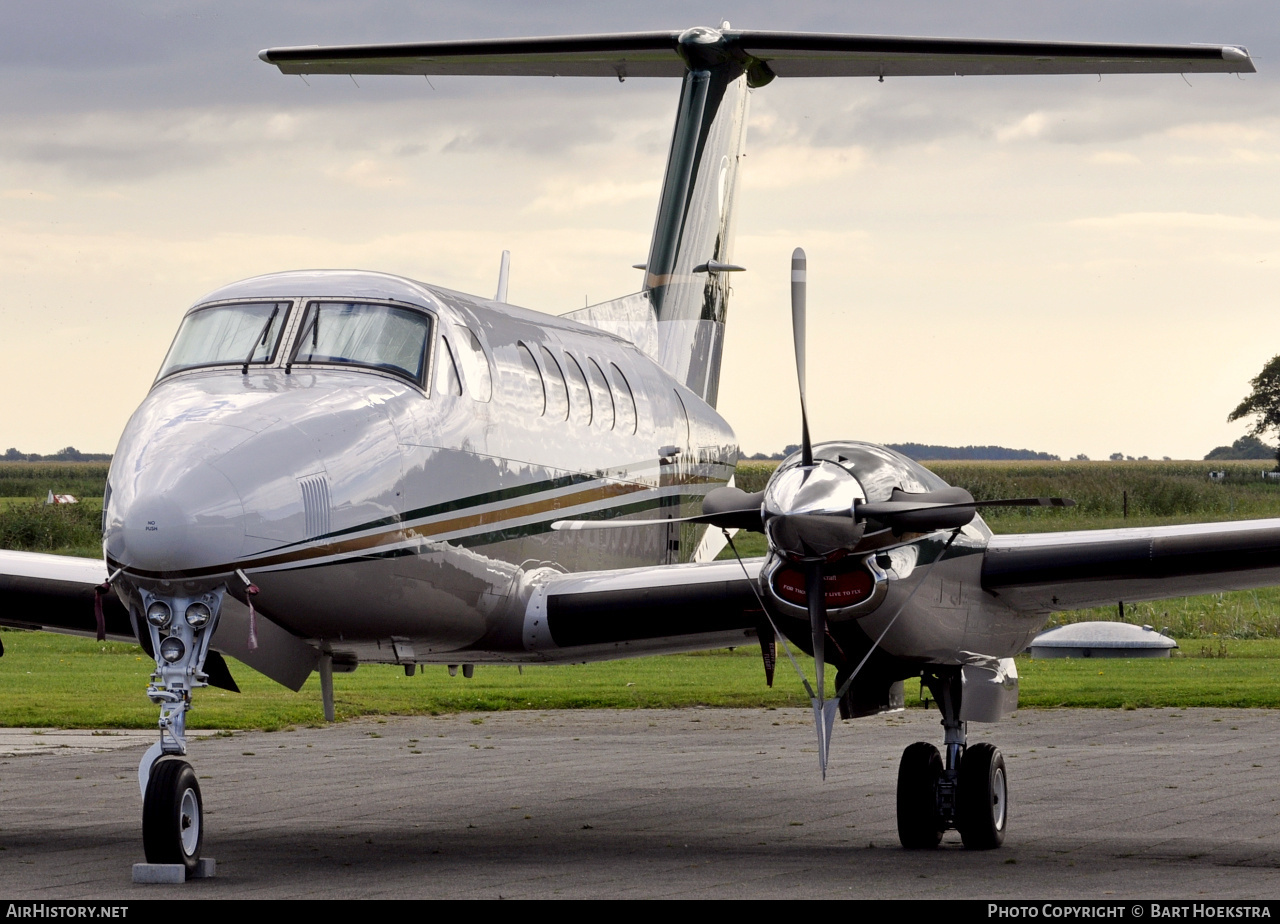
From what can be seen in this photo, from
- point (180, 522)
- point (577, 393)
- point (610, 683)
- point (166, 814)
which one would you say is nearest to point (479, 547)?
point (577, 393)

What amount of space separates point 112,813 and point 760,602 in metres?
5.92

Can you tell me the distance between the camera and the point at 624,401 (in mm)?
13703

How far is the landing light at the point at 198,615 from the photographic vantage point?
920cm

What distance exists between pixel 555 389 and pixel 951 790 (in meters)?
3.98

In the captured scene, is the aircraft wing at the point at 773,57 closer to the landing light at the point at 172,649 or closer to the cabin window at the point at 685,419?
the cabin window at the point at 685,419

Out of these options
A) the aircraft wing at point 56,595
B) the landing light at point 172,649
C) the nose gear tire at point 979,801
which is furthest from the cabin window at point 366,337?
the nose gear tire at point 979,801

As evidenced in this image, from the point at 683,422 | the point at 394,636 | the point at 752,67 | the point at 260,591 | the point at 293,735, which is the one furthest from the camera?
the point at 293,735

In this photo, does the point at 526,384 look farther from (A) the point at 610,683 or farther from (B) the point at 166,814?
(A) the point at 610,683

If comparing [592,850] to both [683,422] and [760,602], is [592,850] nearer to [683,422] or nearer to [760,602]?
[760,602]

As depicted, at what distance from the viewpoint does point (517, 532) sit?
11391 mm

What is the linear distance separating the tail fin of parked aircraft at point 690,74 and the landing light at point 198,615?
7.33 meters

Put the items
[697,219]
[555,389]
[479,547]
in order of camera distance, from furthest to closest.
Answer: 1. [697,219]
2. [555,389]
3. [479,547]

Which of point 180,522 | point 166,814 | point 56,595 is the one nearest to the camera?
point 180,522

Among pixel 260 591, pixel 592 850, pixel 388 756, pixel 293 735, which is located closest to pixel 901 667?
pixel 592 850
